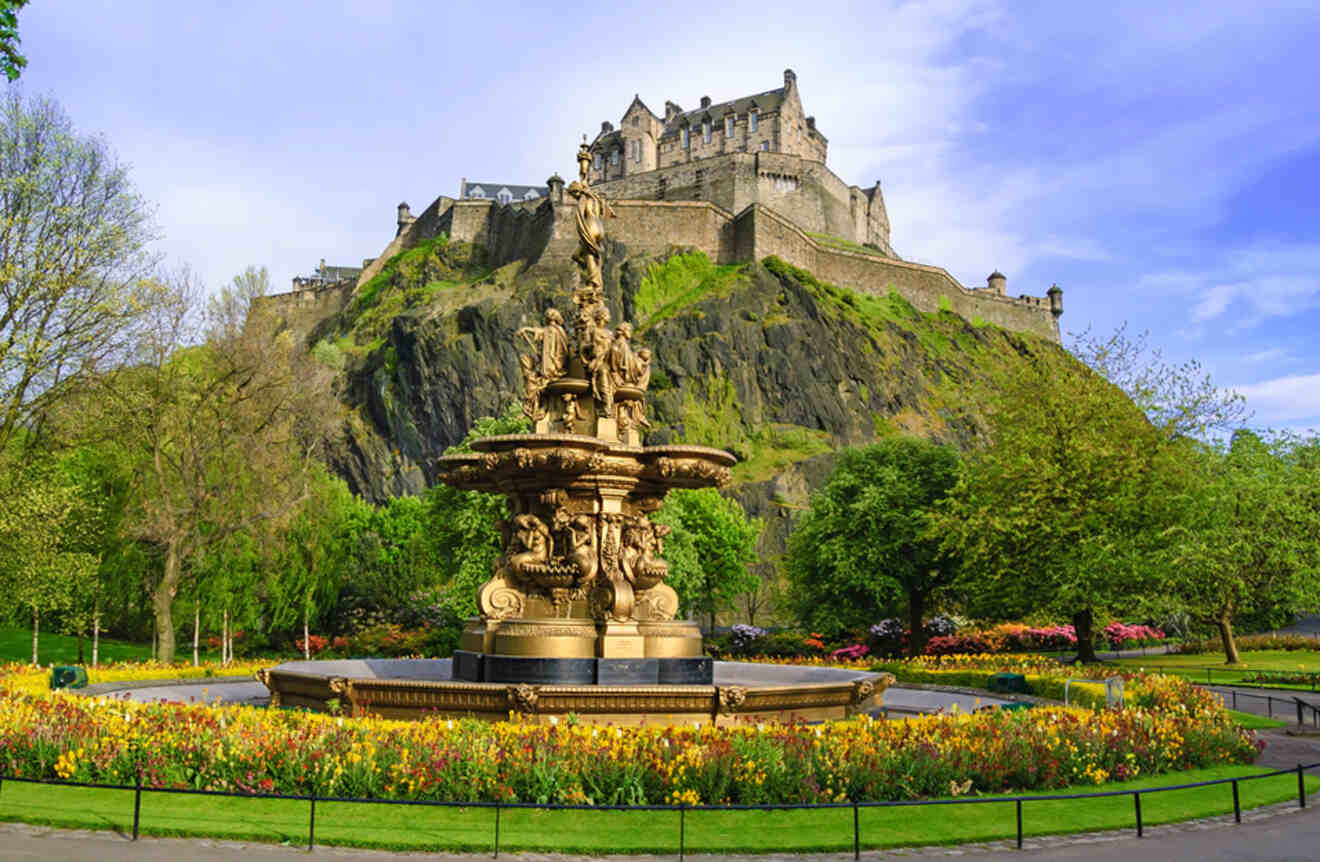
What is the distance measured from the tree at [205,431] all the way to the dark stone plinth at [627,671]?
19.3 meters

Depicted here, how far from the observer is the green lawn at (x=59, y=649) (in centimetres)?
3928

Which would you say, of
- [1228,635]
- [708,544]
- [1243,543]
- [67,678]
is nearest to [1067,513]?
[1243,543]

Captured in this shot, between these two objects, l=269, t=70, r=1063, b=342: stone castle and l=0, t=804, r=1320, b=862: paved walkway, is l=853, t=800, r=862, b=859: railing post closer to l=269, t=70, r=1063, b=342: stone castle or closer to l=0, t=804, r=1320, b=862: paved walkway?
l=0, t=804, r=1320, b=862: paved walkway

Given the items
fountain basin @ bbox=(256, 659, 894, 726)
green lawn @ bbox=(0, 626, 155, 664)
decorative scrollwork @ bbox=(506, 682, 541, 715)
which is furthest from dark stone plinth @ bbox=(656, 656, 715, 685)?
green lawn @ bbox=(0, 626, 155, 664)

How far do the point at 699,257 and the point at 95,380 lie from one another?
6912 centimetres

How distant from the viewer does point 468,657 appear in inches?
566

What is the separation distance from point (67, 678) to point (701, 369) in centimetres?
6408

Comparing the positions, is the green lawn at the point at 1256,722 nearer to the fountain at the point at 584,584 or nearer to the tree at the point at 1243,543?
the fountain at the point at 584,584

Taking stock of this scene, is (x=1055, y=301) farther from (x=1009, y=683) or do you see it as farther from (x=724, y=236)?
(x=1009, y=683)

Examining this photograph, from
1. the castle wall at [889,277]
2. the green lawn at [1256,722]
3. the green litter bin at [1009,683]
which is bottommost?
the green lawn at [1256,722]

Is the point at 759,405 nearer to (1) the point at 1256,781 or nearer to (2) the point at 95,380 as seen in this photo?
(2) the point at 95,380

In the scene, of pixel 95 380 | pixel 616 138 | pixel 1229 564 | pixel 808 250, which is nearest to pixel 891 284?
pixel 808 250

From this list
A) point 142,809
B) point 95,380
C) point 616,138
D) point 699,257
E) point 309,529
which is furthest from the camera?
point 616,138

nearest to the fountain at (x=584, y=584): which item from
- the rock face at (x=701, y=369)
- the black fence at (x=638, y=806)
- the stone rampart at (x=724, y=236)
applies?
the black fence at (x=638, y=806)
